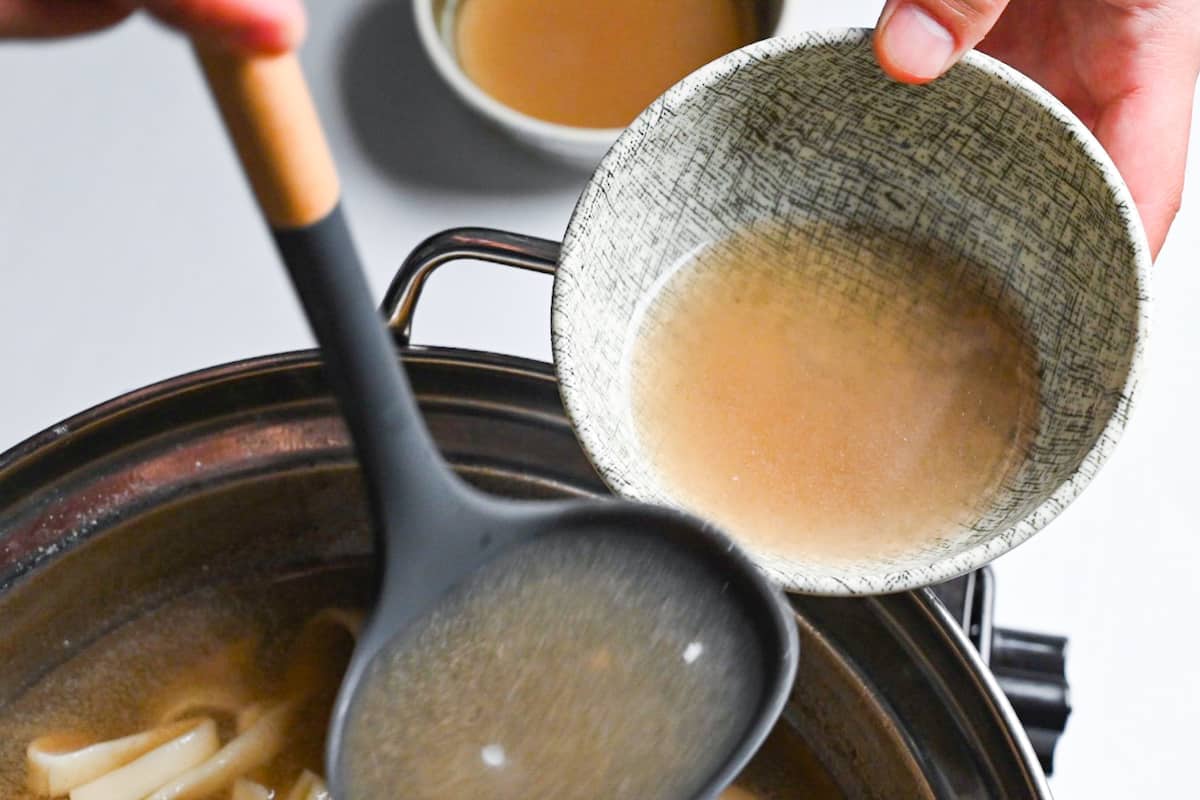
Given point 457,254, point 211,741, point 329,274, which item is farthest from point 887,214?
point 211,741

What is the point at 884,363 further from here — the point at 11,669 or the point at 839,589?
the point at 11,669

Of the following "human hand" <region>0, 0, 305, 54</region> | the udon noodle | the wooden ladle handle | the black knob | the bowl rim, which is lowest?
the udon noodle

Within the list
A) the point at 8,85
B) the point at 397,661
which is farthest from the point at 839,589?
the point at 8,85

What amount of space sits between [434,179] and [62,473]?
434 mm

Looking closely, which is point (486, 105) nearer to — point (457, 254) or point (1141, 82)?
point (457, 254)

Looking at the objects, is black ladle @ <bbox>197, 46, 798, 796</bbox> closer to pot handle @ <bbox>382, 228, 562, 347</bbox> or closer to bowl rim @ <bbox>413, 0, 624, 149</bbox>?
pot handle @ <bbox>382, 228, 562, 347</bbox>

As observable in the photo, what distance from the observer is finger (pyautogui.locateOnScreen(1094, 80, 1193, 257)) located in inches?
38.1

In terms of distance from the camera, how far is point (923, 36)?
67cm

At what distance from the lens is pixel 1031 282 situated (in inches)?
28.9

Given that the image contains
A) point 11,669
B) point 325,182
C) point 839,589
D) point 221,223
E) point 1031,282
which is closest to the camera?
point 325,182

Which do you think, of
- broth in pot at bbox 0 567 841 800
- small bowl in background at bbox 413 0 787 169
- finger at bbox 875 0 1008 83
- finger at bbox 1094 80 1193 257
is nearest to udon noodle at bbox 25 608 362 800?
broth in pot at bbox 0 567 841 800

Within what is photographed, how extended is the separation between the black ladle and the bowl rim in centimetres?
37

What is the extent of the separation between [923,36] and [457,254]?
305 millimetres

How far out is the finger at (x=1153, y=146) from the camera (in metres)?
0.97
